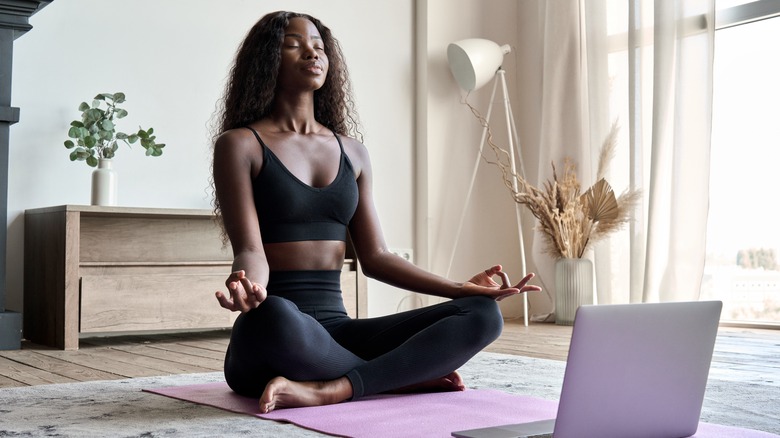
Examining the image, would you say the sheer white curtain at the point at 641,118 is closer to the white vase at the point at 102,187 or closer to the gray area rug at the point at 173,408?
the gray area rug at the point at 173,408

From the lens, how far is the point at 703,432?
1.70 m

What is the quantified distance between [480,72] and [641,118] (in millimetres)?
875

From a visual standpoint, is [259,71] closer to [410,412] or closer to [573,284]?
[410,412]

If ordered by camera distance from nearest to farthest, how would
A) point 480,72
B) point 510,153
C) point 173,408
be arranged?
point 173,408
point 480,72
point 510,153

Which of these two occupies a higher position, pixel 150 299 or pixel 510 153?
pixel 510 153

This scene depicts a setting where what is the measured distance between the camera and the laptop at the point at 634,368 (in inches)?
53.2

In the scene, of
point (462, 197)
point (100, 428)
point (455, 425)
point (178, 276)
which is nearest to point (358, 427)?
point (455, 425)

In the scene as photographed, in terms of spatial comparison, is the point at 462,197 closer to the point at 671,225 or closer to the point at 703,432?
the point at 671,225

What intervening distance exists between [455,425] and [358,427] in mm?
190

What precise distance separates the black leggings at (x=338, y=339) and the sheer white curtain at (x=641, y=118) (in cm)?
264

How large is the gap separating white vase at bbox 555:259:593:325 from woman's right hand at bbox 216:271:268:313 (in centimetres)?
324

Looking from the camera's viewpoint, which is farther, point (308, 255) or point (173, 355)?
point (173, 355)

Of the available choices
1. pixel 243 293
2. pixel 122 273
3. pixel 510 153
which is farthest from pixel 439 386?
pixel 510 153

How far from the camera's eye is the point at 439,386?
87.8 inches
